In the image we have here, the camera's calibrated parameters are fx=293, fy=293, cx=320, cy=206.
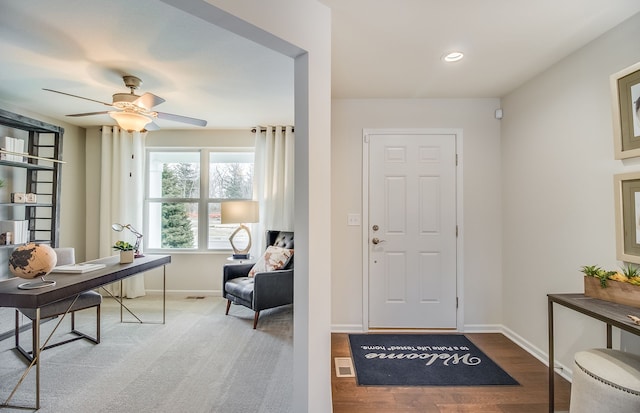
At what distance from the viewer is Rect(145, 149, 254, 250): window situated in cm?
429

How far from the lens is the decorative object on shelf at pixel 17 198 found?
10.4 ft

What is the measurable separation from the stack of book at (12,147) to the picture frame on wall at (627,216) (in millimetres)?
5110

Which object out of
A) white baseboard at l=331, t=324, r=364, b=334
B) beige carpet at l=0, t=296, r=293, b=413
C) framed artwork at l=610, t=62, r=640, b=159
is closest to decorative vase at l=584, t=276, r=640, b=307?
framed artwork at l=610, t=62, r=640, b=159

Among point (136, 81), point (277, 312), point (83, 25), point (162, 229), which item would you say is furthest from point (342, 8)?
point (162, 229)

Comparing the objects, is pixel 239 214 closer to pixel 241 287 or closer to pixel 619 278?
pixel 241 287

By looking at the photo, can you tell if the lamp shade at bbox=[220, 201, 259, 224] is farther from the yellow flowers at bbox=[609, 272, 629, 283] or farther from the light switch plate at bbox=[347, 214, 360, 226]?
the yellow flowers at bbox=[609, 272, 629, 283]

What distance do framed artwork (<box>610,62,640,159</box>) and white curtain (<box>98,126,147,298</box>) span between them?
15.9 feet

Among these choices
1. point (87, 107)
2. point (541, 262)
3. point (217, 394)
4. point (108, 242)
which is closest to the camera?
point (217, 394)

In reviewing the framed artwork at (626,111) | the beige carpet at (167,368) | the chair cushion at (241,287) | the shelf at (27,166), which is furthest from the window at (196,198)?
the framed artwork at (626,111)

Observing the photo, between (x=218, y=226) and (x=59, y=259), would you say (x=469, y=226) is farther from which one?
(x=59, y=259)

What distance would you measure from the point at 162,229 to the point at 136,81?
7.74 feet

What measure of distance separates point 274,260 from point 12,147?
2995mm

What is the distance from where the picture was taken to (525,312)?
267 cm

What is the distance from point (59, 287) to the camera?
6.32 feet
